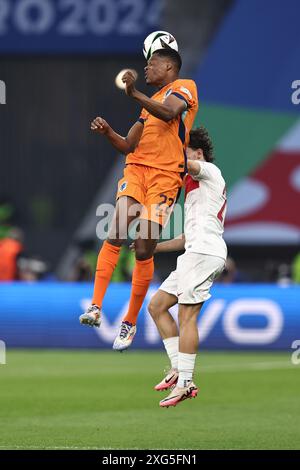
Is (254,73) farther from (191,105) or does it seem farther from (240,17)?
(191,105)

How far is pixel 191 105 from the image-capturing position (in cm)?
1224

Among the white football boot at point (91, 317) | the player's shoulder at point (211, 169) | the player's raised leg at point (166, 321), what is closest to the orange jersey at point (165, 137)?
the player's shoulder at point (211, 169)

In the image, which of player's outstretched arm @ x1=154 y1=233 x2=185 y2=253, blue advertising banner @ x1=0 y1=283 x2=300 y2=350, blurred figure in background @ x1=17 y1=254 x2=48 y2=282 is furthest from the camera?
blurred figure in background @ x1=17 y1=254 x2=48 y2=282

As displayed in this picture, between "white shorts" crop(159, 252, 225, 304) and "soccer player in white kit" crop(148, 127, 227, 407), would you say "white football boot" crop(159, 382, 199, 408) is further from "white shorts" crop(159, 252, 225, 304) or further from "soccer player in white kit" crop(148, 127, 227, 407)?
"white shorts" crop(159, 252, 225, 304)

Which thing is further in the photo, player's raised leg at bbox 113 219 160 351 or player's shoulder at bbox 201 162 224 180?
player's shoulder at bbox 201 162 224 180

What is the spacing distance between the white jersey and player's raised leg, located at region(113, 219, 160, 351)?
615mm

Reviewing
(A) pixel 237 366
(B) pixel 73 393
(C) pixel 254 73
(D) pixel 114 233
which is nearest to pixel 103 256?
(D) pixel 114 233

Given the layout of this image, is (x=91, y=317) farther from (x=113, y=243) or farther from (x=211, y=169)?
(x=211, y=169)

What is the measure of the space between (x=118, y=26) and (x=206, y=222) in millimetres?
18064

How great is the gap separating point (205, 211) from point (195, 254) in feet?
1.44

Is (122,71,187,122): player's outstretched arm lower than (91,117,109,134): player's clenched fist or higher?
higher

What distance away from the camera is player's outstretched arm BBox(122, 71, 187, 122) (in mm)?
11648

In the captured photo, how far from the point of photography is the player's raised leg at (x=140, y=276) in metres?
12.2

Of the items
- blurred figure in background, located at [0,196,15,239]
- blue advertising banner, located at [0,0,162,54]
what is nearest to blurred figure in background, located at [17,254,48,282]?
blurred figure in background, located at [0,196,15,239]
